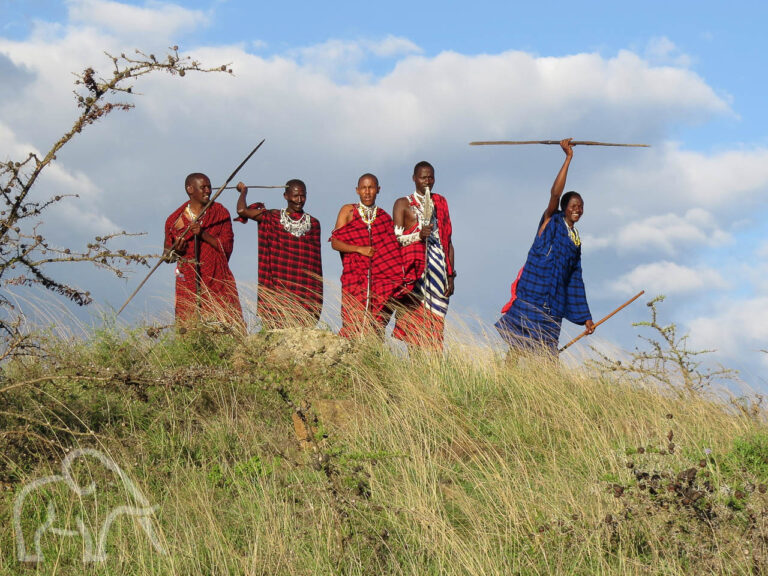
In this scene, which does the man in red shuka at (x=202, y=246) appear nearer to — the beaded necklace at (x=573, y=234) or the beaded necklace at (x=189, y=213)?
the beaded necklace at (x=189, y=213)

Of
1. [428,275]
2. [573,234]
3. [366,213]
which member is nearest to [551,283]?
[573,234]

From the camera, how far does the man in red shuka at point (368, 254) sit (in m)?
9.73

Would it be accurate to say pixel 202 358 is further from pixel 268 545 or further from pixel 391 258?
pixel 268 545

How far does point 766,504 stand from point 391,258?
19.1 feet

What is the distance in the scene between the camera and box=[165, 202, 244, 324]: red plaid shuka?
972 centimetres

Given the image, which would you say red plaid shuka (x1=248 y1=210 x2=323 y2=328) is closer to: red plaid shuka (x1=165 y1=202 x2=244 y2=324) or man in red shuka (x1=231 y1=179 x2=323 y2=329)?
man in red shuka (x1=231 y1=179 x2=323 y2=329)

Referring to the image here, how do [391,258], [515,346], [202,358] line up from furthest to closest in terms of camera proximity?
[391,258]
[515,346]
[202,358]

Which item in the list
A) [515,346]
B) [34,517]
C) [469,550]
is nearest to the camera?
[469,550]

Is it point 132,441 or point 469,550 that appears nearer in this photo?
point 469,550

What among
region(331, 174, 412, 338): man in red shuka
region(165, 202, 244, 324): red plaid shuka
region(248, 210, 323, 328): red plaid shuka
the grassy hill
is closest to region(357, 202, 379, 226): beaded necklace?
region(331, 174, 412, 338): man in red shuka

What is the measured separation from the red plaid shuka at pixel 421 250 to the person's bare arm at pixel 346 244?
41 cm

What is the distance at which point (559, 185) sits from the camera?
31.4 ft

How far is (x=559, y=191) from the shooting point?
9594 millimetres

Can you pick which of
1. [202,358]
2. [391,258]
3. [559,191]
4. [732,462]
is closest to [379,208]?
[391,258]
